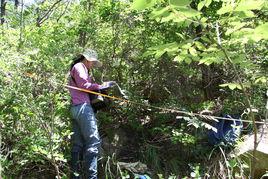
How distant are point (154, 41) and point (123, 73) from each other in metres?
0.78

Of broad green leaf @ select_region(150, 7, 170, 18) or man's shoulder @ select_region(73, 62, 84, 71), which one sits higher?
man's shoulder @ select_region(73, 62, 84, 71)

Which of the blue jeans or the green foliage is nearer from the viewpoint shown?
the green foliage

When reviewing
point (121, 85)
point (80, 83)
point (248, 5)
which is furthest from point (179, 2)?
point (121, 85)

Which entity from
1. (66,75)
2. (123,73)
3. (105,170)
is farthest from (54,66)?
(123,73)

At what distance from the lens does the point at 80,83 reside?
4.75m

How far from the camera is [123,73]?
6293 mm

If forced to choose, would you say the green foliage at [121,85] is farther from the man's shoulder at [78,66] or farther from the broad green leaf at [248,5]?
the broad green leaf at [248,5]

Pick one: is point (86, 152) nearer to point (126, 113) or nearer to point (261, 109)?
point (126, 113)

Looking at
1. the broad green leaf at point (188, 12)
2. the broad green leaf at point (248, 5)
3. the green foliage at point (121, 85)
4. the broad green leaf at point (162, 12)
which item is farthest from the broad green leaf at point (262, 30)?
the green foliage at point (121, 85)

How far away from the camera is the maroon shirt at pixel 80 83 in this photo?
4.74 m

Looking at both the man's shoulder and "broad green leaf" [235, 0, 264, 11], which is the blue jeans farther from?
"broad green leaf" [235, 0, 264, 11]

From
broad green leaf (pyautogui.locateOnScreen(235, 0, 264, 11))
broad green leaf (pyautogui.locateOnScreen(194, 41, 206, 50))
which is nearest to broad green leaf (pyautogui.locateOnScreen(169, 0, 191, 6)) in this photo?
broad green leaf (pyautogui.locateOnScreen(235, 0, 264, 11))

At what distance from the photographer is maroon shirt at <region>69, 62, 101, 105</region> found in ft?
15.5

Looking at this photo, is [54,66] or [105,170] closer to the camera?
[54,66]
